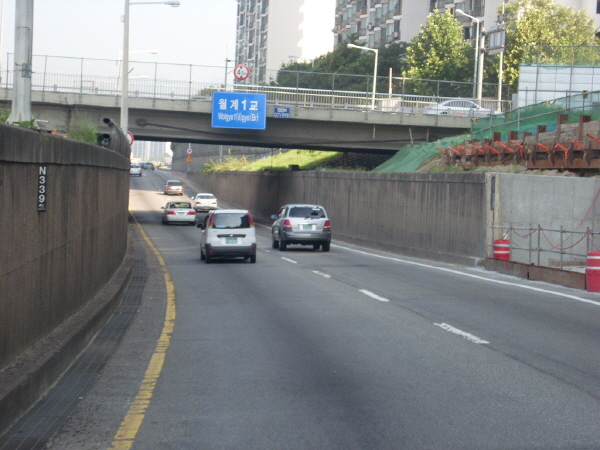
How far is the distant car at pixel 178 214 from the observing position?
154ft

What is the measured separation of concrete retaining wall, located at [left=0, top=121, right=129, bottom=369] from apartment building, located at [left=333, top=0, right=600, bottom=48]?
70638 mm

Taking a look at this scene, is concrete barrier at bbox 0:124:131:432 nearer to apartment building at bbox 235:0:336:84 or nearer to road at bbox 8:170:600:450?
road at bbox 8:170:600:450

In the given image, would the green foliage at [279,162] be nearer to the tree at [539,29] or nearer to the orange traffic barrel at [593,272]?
the tree at [539,29]

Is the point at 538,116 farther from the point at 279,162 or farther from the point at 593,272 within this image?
the point at 279,162

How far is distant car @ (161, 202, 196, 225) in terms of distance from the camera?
1849 inches

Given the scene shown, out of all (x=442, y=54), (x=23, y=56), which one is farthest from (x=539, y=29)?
(x=23, y=56)

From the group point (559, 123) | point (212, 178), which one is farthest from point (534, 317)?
point (212, 178)

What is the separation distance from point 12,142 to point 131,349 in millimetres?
3728

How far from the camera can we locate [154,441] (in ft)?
19.2

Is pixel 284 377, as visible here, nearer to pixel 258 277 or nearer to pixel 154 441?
pixel 154 441

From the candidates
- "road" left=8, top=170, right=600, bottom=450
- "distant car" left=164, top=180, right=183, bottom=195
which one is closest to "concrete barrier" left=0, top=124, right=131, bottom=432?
"road" left=8, top=170, right=600, bottom=450

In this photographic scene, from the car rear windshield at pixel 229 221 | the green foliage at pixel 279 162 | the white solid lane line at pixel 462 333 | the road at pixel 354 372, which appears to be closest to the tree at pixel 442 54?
the green foliage at pixel 279 162

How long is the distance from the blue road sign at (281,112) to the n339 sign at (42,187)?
117 feet

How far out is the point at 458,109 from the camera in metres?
47.3
